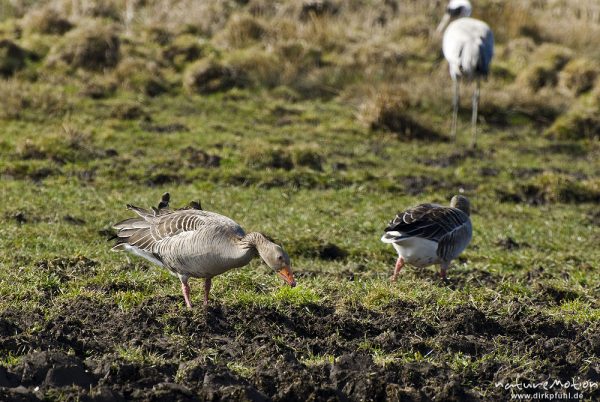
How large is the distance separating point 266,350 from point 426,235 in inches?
123

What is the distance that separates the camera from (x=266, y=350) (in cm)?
693

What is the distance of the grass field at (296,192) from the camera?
672 centimetres

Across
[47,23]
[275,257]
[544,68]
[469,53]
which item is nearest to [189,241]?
[275,257]

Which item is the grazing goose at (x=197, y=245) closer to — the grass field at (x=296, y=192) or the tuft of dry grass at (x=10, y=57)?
the grass field at (x=296, y=192)

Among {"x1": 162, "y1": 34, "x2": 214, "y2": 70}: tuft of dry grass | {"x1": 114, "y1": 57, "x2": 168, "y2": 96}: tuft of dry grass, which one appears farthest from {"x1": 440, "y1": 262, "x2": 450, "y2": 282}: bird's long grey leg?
{"x1": 162, "y1": 34, "x2": 214, "y2": 70}: tuft of dry grass

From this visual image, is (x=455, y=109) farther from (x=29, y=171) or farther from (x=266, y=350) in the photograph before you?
(x=266, y=350)

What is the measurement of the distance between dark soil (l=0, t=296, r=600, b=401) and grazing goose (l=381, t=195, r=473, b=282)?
4.08 feet

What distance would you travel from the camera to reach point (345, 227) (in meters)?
13.0

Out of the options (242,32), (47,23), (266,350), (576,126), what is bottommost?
(576,126)

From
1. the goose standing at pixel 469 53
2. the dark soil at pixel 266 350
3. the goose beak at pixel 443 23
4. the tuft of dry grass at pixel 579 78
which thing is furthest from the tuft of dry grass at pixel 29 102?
the tuft of dry grass at pixel 579 78

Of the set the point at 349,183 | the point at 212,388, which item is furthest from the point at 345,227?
the point at 212,388

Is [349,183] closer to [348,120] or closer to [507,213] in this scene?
[507,213]

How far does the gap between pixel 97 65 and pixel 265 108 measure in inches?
191

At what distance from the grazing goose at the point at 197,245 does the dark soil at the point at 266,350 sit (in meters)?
0.41
